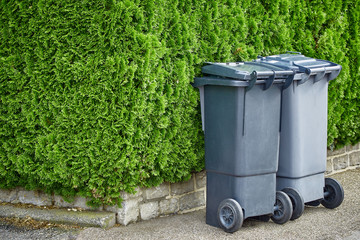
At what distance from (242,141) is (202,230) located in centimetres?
97

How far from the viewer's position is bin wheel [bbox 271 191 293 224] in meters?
5.57

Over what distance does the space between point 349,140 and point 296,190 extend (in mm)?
2801

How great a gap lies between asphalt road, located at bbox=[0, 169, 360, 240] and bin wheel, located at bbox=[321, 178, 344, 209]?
19cm

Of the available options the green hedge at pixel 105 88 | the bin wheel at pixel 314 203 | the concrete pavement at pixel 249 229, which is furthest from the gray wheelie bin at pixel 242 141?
the bin wheel at pixel 314 203

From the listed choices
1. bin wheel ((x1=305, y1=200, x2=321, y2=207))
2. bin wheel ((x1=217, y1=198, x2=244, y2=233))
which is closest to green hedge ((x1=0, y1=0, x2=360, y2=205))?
bin wheel ((x1=217, y1=198, x2=244, y2=233))

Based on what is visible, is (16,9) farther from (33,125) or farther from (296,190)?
(296,190)

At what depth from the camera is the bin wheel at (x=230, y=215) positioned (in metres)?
5.24

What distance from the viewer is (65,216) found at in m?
5.70

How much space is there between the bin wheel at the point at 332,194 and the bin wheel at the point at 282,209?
89 cm

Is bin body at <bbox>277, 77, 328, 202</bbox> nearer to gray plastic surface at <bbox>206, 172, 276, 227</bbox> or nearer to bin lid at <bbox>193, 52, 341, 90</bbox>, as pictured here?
bin lid at <bbox>193, 52, 341, 90</bbox>

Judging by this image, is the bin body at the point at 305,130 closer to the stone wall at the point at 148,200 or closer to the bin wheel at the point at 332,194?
the bin wheel at the point at 332,194

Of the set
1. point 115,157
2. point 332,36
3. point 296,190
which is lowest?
point 296,190

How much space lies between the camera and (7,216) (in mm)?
5984

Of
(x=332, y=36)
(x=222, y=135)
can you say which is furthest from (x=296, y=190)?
(x=332, y=36)
